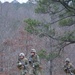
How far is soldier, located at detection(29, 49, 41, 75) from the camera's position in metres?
10.4

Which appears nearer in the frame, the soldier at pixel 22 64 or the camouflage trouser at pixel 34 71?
the soldier at pixel 22 64

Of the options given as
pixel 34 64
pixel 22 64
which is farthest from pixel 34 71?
pixel 22 64

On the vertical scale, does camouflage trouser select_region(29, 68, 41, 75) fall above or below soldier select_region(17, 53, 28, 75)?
below

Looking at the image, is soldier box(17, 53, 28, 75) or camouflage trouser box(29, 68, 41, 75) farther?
camouflage trouser box(29, 68, 41, 75)

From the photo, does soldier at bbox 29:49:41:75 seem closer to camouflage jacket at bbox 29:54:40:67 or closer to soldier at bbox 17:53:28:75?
camouflage jacket at bbox 29:54:40:67

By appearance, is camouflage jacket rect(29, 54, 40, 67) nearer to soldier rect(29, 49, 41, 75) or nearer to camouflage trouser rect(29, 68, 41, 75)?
soldier rect(29, 49, 41, 75)

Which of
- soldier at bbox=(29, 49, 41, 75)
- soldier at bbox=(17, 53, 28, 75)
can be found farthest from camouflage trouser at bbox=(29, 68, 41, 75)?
soldier at bbox=(17, 53, 28, 75)

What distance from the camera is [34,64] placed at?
1045 centimetres

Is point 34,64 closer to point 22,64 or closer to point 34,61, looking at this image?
point 34,61

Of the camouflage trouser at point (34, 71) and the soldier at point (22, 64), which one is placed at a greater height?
the soldier at point (22, 64)

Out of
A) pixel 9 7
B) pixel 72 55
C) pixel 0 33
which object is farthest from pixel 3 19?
pixel 72 55

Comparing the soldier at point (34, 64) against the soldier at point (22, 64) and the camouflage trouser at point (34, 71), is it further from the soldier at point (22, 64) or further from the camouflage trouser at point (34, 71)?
the soldier at point (22, 64)

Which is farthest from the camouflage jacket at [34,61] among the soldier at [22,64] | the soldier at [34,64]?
the soldier at [22,64]

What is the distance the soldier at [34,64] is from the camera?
411 inches
